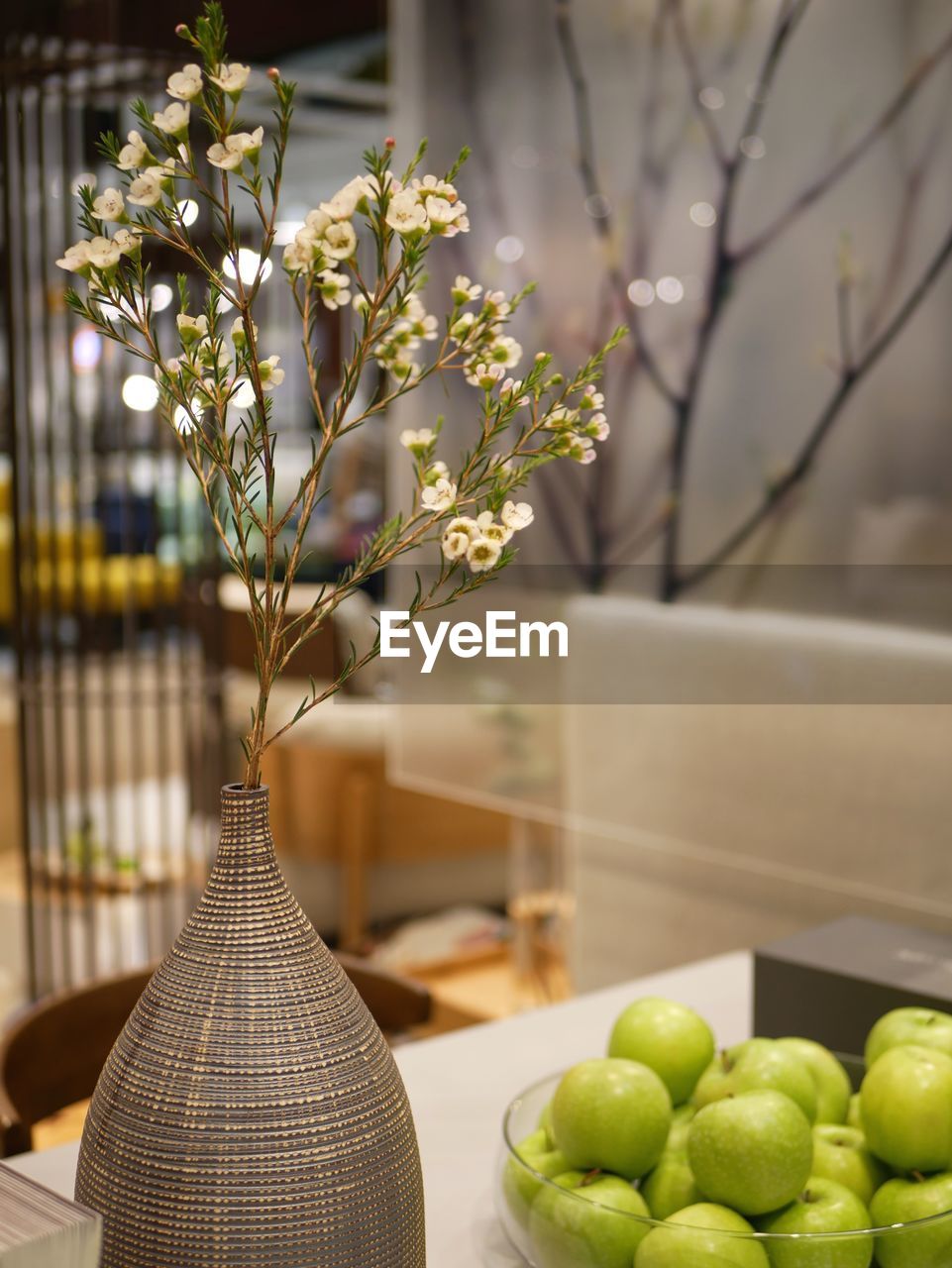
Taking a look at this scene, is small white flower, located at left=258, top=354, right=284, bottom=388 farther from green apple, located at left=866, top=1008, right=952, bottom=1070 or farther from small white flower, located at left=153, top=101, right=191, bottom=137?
green apple, located at left=866, top=1008, right=952, bottom=1070

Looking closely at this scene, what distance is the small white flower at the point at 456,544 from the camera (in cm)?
68

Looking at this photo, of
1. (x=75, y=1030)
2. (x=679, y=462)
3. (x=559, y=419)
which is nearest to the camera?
(x=559, y=419)

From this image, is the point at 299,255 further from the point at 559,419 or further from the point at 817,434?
the point at 817,434

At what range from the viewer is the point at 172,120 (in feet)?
2.08

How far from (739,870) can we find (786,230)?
81cm

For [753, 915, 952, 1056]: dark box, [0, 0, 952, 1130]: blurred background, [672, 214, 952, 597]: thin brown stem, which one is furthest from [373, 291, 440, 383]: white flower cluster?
[672, 214, 952, 597]: thin brown stem

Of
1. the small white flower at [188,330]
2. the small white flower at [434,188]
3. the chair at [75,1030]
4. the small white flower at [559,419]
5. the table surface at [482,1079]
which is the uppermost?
the small white flower at [434,188]

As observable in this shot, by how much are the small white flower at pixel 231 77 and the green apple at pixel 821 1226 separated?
24.0 inches

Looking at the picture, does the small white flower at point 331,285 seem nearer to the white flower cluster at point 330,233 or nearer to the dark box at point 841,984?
the white flower cluster at point 330,233

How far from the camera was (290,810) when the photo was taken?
321 centimetres

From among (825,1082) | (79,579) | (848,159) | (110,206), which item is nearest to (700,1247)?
(825,1082)

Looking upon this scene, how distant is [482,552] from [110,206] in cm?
23

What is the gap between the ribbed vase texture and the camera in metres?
0.62

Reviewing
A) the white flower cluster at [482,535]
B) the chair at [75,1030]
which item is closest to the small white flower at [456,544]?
the white flower cluster at [482,535]
